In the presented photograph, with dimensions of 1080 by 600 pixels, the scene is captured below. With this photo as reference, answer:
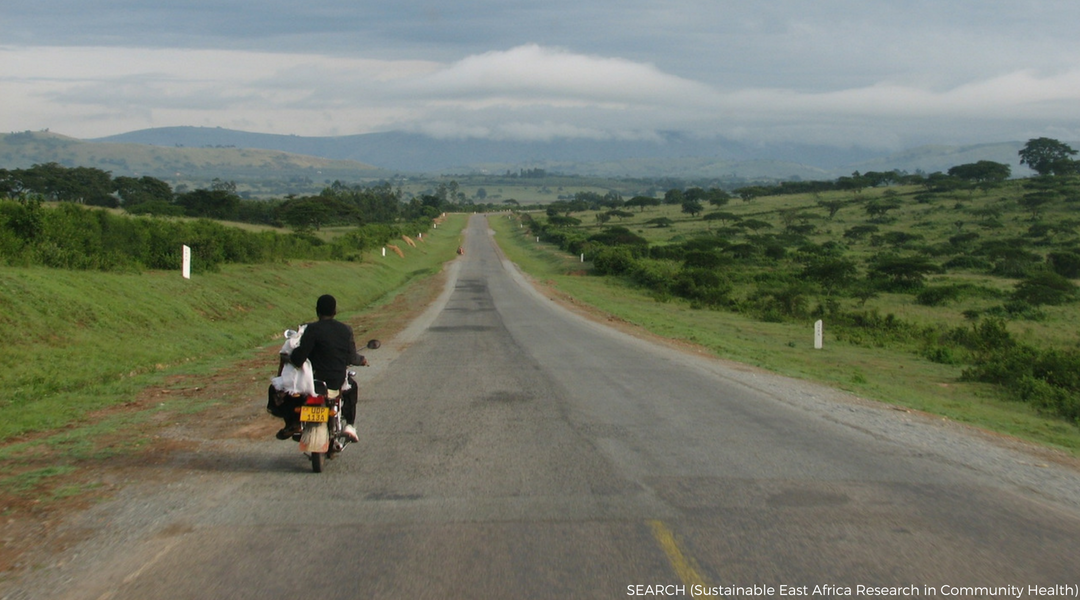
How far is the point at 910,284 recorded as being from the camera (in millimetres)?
43031

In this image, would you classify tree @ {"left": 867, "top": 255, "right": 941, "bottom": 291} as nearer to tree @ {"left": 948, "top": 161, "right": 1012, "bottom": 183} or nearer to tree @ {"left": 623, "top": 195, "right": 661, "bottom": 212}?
tree @ {"left": 948, "top": 161, "right": 1012, "bottom": 183}

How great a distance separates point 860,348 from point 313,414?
21.4 metres

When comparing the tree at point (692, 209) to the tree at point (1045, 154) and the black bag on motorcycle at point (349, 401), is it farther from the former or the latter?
the black bag on motorcycle at point (349, 401)

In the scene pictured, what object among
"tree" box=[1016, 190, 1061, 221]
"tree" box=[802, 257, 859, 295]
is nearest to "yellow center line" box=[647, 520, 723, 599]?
"tree" box=[802, 257, 859, 295]

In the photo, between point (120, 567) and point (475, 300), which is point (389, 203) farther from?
point (120, 567)

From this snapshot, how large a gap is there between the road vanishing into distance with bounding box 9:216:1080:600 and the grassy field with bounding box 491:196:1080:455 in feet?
12.2

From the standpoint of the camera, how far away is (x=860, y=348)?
2539 cm

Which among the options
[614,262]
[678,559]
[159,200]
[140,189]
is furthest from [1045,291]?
[140,189]

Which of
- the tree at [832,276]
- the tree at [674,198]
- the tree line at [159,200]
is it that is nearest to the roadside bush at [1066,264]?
the tree at [832,276]

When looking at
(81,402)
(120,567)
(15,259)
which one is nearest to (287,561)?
(120,567)

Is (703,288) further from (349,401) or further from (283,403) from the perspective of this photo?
(283,403)

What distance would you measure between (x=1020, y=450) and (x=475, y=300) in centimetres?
2587

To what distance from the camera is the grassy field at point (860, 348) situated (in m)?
14.3

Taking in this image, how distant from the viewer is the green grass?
11852 mm
